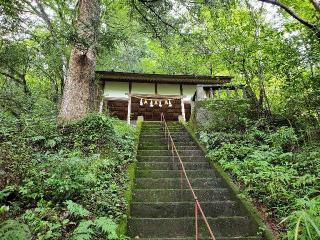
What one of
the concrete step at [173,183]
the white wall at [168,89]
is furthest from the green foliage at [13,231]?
the white wall at [168,89]

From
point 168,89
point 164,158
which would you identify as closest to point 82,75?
point 164,158

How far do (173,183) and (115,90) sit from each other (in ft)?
35.8

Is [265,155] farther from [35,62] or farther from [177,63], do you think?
[177,63]

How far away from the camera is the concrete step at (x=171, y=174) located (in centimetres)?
710

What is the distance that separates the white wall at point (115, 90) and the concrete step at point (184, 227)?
12.2m

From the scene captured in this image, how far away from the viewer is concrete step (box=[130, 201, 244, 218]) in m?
5.54

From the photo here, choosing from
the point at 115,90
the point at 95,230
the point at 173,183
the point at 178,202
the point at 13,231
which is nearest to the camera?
the point at 13,231

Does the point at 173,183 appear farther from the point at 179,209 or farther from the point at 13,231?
the point at 13,231

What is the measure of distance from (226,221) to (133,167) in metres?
2.69

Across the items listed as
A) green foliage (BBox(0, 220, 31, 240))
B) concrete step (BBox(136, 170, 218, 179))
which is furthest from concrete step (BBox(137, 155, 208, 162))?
green foliage (BBox(0, 220, 31, 240))

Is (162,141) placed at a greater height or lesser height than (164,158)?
greater

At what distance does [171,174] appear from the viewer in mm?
7176

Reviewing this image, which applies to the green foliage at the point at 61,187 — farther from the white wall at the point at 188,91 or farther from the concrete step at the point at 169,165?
the white wall at the point at 188,91

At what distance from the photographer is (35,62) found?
12516 millimetres
